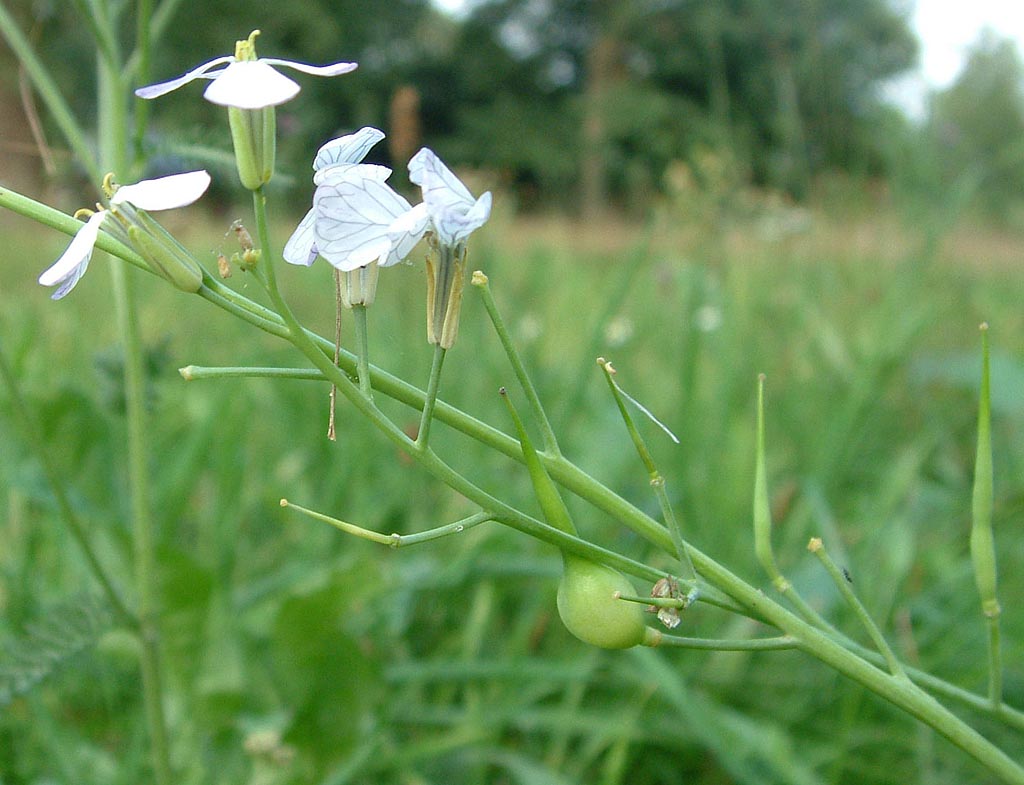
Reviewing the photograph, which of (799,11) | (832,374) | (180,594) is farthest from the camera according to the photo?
(799,11)

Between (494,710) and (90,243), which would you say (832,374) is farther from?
(90,243)

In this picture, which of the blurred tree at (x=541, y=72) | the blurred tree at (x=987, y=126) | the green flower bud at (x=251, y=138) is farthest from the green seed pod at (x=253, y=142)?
the blurred tree at (x=541, y=72)

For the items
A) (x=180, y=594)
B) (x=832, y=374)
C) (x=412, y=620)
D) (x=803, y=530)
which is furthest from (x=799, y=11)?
(x=180, y=594)

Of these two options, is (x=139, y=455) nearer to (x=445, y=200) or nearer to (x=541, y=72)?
(x=445, y=200)

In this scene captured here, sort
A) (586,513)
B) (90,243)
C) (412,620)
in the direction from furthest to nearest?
(586,513), (412,620), (90,243)

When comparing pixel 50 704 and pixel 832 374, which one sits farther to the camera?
pixel 832 374

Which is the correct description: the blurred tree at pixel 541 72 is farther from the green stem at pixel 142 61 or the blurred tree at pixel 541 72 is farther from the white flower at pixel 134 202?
the white flower at pixel 134 202

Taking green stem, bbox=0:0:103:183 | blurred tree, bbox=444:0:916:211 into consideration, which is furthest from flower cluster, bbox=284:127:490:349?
blurred tree, bbox=444:0:916:211
